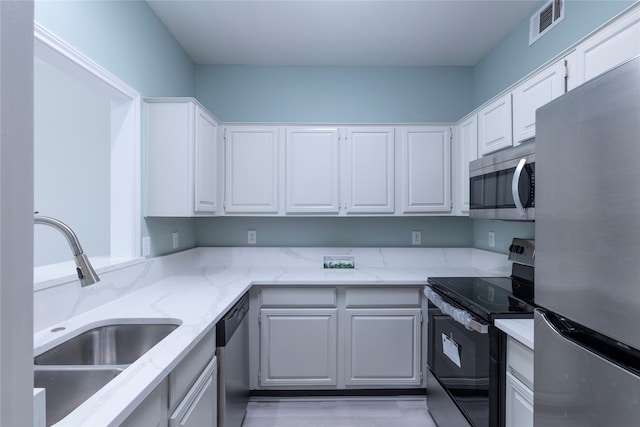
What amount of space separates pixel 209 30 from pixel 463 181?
2.24 metres

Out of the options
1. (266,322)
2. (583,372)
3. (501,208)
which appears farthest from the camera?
(266,322)

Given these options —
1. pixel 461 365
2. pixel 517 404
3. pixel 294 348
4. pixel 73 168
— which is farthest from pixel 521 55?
pixel 73 168

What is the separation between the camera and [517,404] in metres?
1.27

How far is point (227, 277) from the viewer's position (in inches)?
92.9

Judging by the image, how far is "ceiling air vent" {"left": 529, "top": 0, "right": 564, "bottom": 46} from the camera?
192 cm

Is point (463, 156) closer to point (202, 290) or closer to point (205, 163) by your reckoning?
point (205, 163)

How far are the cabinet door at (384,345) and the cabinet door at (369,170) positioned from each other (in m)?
0.84

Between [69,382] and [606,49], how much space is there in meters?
2.19

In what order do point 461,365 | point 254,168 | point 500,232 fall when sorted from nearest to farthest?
point 461,365 < point 500,232 < point 254,168

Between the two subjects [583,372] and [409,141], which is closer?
[583,372]

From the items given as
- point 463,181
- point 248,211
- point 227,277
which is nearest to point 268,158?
point 248,211

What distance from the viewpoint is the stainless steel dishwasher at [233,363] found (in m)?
1.60

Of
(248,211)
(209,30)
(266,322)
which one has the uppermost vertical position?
(209,30)

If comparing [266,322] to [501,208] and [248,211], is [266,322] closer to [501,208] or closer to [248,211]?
[248,211]
